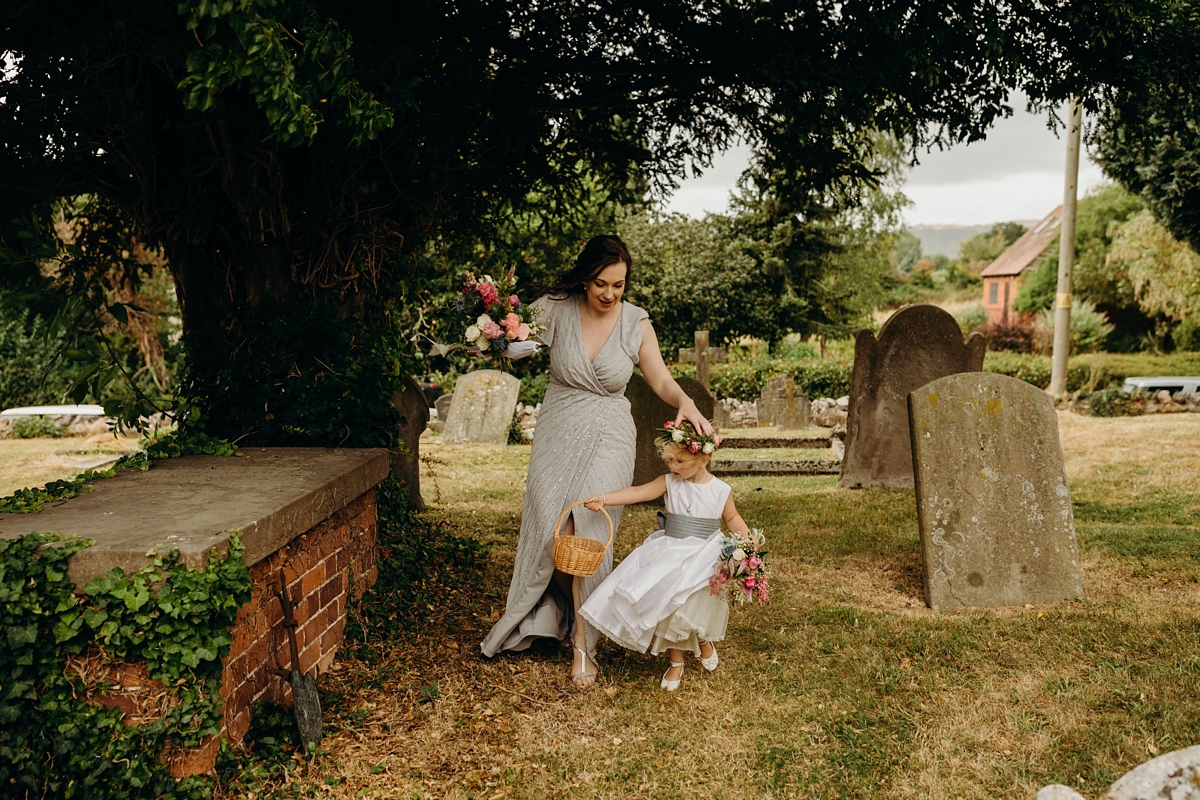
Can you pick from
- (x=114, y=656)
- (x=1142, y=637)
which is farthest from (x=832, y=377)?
(x=114, y=656)

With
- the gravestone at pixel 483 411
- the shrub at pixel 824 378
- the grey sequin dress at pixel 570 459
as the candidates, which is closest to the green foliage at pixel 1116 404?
the shrub at pixel 824 378

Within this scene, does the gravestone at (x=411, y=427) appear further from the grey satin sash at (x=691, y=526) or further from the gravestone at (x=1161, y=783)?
the gravestone at (x=1161, y=783)

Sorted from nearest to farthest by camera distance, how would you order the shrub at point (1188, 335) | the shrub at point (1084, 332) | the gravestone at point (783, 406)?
the gravestone at point (783, 406) → the shrub at point (1188, 335) → the shrub at point (1084, 332)

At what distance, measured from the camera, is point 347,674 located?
14.1 feet

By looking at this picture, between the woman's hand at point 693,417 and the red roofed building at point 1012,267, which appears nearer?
the woman's hand at point 693,417

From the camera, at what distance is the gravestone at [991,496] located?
541 centimetres

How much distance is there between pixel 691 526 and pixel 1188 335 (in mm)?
29177

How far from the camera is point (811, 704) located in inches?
162

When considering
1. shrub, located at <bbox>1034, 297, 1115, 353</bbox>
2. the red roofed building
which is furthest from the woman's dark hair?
the red roofed building

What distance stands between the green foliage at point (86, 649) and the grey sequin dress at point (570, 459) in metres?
1.86

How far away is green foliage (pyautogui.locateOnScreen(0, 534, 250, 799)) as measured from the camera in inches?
107

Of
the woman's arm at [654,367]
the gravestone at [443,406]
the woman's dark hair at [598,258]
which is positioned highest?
the woman's dark hair at [598,258]

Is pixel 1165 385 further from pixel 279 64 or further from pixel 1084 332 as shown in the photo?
pixel 279 64

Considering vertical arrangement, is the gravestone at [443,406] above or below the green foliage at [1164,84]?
below
